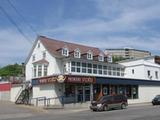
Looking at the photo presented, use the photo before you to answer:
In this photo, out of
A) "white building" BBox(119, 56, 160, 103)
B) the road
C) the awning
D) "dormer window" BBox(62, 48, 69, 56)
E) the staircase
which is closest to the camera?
the road

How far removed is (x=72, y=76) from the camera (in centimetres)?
4225

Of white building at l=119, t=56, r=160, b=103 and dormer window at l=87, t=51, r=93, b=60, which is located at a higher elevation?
dormer window at l=87, t=51, r=93, b=60

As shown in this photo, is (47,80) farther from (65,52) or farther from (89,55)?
(89,55)

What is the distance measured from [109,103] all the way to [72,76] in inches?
311

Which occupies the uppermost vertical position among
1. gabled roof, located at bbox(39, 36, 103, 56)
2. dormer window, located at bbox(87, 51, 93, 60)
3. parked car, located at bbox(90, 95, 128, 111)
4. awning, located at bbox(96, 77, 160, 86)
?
gabled roof, located at bbox(39, 36, 103, 56)

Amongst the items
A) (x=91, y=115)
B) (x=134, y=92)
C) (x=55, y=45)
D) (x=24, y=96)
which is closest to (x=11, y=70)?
(x=55, y=45)

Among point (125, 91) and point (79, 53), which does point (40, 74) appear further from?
point (125, 91)

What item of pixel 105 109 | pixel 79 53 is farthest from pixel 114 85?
pixel 105 109

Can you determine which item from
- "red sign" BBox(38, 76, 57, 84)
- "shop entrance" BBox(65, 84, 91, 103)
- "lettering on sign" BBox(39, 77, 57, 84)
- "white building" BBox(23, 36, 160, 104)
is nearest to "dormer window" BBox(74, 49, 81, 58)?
"white building" BBox(23, 36, 160, 104)

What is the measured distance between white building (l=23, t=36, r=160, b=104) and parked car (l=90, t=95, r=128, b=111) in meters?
6.99

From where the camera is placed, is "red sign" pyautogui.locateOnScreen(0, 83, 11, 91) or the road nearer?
the road

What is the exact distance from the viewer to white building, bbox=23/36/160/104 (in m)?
43.6

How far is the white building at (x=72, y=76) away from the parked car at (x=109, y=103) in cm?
699

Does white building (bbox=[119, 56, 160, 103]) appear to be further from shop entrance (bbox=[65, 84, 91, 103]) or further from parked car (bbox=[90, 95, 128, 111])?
parked car (bbox=[90, 95, 128, 111])
